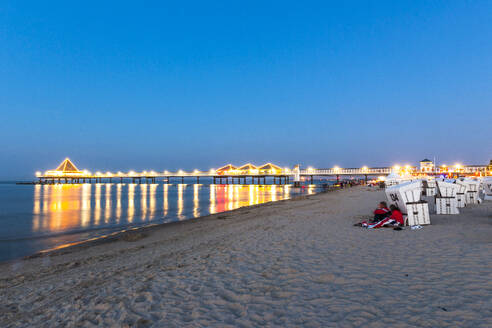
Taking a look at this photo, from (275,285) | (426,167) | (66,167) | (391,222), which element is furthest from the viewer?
(66,167)

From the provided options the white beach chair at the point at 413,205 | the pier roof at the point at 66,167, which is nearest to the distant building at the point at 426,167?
the white beach chair at the point at 413,205

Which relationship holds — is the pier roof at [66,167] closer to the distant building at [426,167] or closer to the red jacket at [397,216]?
the distant building at [426,167]

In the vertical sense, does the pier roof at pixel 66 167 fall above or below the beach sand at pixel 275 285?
above

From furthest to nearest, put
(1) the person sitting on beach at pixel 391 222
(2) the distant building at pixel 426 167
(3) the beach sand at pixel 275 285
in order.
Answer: (2) the distant building at pixel 426 167
(1) the person sitting on beach at pixel 391 222
(3) the beach sand at pixel 275 285

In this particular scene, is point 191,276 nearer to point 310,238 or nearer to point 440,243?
point 310,238

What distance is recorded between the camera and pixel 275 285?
12.4ft

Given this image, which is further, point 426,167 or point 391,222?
point 426,167

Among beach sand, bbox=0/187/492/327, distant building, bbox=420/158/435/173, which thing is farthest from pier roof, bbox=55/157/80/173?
beach sand, bbox=0/187/492/327

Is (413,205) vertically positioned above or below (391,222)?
above

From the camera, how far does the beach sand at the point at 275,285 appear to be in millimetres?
2891

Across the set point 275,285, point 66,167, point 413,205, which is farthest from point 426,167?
point 66,167

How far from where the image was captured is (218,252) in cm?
592

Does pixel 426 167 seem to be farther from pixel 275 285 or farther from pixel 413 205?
pixel 275 285

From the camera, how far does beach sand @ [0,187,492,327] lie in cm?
289
